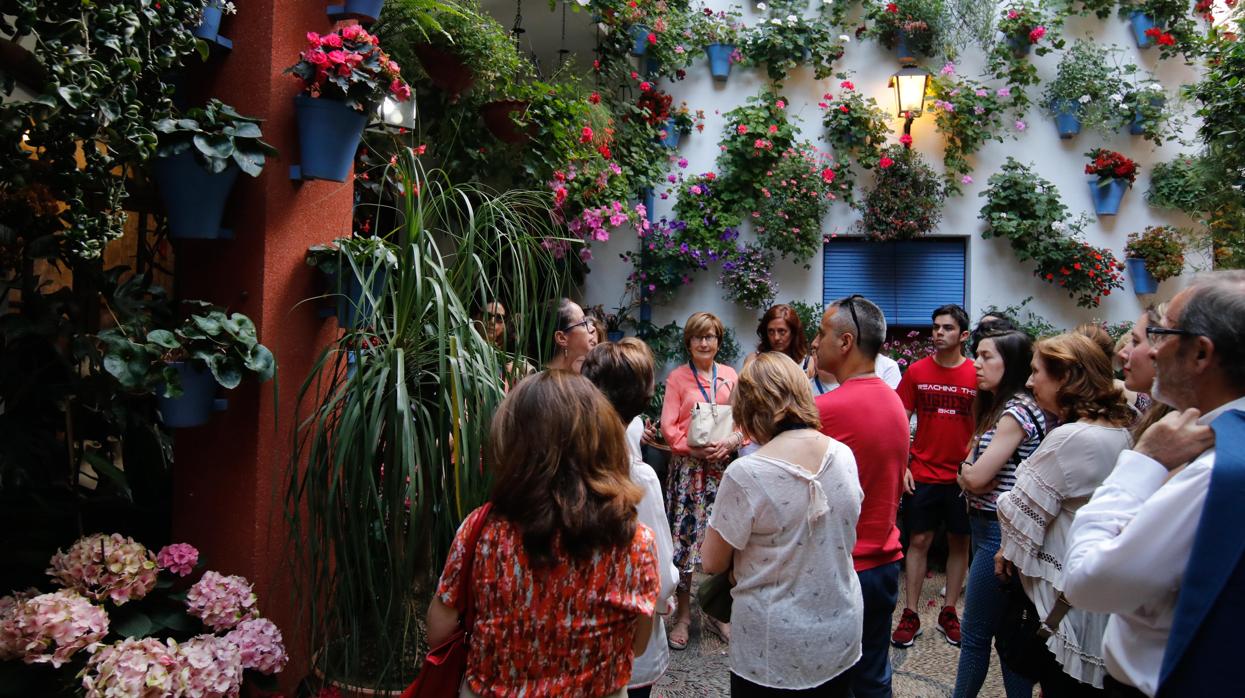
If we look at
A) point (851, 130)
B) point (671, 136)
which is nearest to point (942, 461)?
point (851, 130)

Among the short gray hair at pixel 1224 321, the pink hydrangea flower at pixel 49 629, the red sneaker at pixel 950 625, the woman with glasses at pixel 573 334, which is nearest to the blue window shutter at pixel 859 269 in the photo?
the red sneaker at pixel 950 625

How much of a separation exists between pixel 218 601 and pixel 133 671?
335 mm

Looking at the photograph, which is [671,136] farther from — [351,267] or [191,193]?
[191,193]

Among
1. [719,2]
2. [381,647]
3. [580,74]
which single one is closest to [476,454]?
[381,647]

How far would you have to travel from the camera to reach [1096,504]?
168 centimetres

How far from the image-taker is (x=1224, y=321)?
1.55m

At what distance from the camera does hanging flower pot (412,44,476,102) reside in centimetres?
440

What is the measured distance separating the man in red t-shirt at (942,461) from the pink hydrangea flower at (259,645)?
3126mm

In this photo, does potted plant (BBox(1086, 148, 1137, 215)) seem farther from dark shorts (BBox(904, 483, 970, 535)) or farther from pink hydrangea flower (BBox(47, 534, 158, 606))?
pink hydrangea flower (BBox(47, 534, 158, 606))

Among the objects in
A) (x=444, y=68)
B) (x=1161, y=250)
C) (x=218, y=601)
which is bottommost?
(x=218, y=601)

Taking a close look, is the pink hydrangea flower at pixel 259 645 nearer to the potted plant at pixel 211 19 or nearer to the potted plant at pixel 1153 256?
the potted plant at pixel 211 19

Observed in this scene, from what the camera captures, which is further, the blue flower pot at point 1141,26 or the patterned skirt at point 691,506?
the blue flower pot at point 1141,26

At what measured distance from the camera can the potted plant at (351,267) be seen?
271cm

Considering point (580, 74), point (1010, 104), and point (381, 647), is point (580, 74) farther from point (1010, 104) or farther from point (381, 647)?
point (381, 647)
